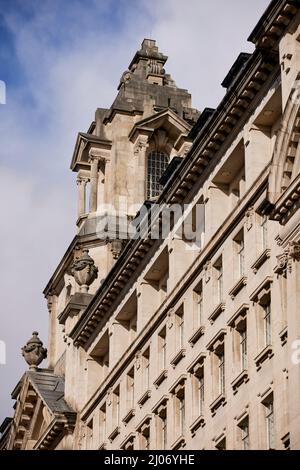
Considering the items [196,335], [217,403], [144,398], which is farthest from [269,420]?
[144,398]

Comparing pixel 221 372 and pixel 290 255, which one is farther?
pixel 221 372

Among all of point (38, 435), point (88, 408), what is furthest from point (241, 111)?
point (38, 435)

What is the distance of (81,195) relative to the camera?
9869 cm

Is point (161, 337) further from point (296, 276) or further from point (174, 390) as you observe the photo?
point (296, 276)

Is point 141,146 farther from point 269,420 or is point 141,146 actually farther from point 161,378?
point 269,420

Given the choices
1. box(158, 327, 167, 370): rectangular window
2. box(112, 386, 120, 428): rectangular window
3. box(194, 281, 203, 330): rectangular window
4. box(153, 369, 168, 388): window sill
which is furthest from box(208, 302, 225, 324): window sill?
box(112, 386, 120, 428): rectangular window

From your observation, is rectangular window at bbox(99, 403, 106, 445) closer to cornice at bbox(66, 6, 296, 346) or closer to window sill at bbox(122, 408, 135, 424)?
window sill at bbox(122, 408, 135, 424)

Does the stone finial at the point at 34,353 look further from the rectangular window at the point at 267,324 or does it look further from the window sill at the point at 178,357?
the rectangular window at the point at 267,324

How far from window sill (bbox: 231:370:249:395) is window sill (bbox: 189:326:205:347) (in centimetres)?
506

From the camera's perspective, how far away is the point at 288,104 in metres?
57.9

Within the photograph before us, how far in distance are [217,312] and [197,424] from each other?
13.2 feet

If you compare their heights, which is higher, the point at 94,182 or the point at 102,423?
the point at 94,182

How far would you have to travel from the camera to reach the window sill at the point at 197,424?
6631 centimetres

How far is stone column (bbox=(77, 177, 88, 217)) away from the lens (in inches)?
3833
